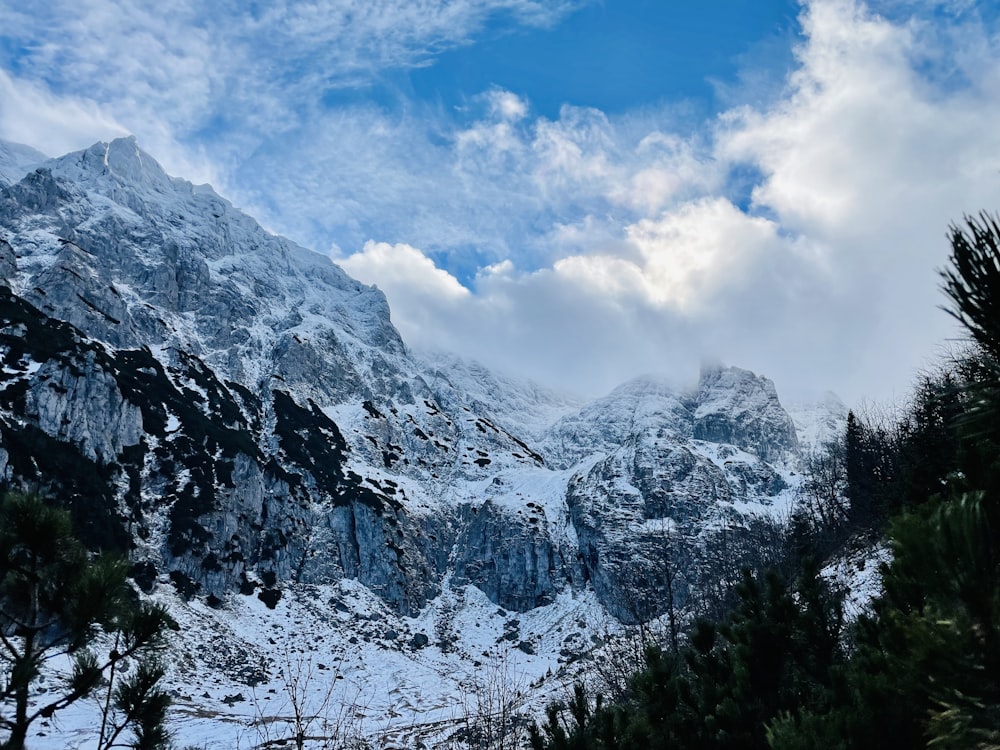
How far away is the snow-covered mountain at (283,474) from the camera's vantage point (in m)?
70.8

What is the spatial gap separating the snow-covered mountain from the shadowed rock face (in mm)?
446

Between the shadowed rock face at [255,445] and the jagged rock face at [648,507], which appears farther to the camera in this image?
the jagged rock face at [648,507]

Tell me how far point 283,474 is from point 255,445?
7.10 metres

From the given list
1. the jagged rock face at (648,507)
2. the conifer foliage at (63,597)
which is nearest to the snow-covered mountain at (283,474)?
the jagged rock face at (648,507)

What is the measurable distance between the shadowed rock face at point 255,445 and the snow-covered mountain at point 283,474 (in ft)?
1.46

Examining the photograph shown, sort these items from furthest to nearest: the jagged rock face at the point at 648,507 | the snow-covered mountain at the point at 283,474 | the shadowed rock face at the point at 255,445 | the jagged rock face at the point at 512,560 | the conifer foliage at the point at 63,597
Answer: the jagged rock face at the point at 512,560
the jagged rock face at the point at 648,507
the shadowed rock face at the point at 255,445
the snow-covered mountain at the point at 283,474
the conifer foliage at the point at 63,597

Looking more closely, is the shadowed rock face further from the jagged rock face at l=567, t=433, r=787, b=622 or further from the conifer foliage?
the conifer foliage

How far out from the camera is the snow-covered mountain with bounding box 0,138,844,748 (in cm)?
7075

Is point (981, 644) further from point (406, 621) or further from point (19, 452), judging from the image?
point (406, 621)

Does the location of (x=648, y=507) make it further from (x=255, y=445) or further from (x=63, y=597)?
(x=63, y=597)

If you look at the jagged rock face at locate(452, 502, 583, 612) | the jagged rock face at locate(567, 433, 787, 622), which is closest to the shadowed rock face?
the jagged rock face at locate(452, 502, 583, 612)

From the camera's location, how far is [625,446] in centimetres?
14262

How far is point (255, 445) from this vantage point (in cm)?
9869

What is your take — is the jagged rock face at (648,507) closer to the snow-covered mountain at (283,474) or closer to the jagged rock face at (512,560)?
the snow-covered mountain at (283,474)
